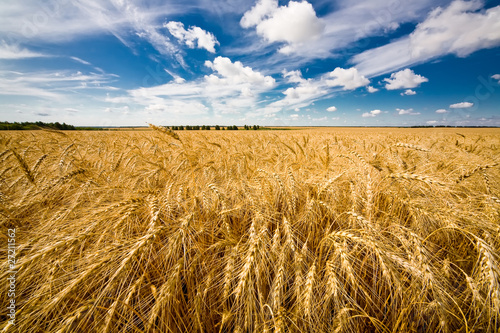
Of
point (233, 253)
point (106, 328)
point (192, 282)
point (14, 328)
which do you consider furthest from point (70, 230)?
point (233, 253)

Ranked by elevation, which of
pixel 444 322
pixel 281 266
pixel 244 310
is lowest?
pixel 244 310

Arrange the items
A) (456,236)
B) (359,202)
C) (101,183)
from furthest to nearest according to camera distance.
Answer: (101,183) < (359,202) < (456,236)

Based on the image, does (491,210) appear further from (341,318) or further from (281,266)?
(281,266)

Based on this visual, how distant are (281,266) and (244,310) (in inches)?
13.6

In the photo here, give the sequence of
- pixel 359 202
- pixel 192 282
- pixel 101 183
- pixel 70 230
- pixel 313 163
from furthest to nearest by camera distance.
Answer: pixel 313 163 < pixel 101 183 < pixel 359 202 < pixel 70 230 < pixel 192 282

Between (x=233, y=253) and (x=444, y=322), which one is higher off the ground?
(x=233, y=253)

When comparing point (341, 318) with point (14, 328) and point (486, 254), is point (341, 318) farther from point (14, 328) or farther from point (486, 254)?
point (14, 328)

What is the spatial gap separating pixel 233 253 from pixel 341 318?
72 cm

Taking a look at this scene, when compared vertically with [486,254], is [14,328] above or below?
below

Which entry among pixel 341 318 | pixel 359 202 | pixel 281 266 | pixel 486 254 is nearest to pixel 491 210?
pixel 486 254

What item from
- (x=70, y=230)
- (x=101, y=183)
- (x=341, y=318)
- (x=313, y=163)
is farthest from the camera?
(x=313, y=163)

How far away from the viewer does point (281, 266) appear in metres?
1.16

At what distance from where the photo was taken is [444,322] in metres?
0.91

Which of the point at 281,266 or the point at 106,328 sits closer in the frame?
the point at 106,328
